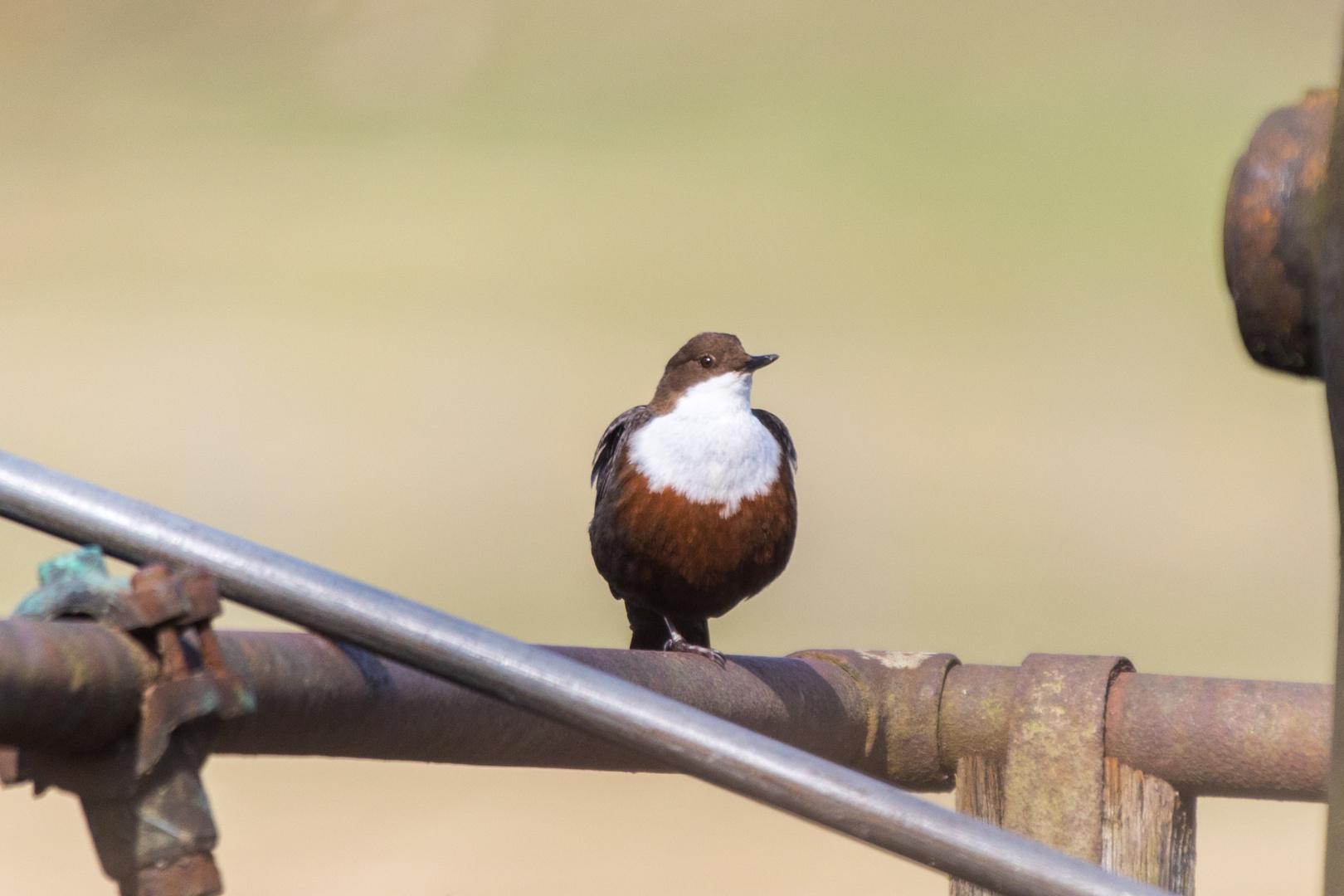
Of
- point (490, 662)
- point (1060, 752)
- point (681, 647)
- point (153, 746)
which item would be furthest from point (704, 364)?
point (153, 746)

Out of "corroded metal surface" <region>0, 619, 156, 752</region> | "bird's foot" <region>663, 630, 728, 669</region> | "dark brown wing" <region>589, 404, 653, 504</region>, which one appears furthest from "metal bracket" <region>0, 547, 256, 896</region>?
"dark brown wing" <region>589, 404, 653, 504</region>

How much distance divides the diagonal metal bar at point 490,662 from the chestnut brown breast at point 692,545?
211 cm

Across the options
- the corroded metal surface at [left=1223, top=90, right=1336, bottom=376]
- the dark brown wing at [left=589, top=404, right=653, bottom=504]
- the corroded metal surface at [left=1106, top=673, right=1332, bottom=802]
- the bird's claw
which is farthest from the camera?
the dark brown wing at [left=589, top=404, right=653, bottom=504]

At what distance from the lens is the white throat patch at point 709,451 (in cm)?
310

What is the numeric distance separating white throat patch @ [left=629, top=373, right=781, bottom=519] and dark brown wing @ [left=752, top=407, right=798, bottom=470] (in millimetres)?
65

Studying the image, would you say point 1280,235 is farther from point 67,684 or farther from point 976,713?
point 976,713

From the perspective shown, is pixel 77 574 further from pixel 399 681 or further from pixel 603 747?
pixel 603 747

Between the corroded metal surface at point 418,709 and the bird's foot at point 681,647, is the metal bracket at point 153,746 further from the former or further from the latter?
the bird's foot at point 681,647

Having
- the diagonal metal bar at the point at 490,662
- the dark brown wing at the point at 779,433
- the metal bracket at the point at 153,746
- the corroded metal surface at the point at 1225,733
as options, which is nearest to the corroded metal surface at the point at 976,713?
the corroded metal surface at the point at 1225,733

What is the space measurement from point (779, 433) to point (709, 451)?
14.9 inches

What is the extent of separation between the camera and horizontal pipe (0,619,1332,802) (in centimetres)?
77

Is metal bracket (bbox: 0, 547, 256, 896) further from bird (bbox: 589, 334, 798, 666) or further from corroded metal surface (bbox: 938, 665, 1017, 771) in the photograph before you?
bird (bbox: 589, 334, 798, 666)

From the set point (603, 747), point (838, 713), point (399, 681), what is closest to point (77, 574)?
point (399, 681)

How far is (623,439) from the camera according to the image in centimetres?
335
